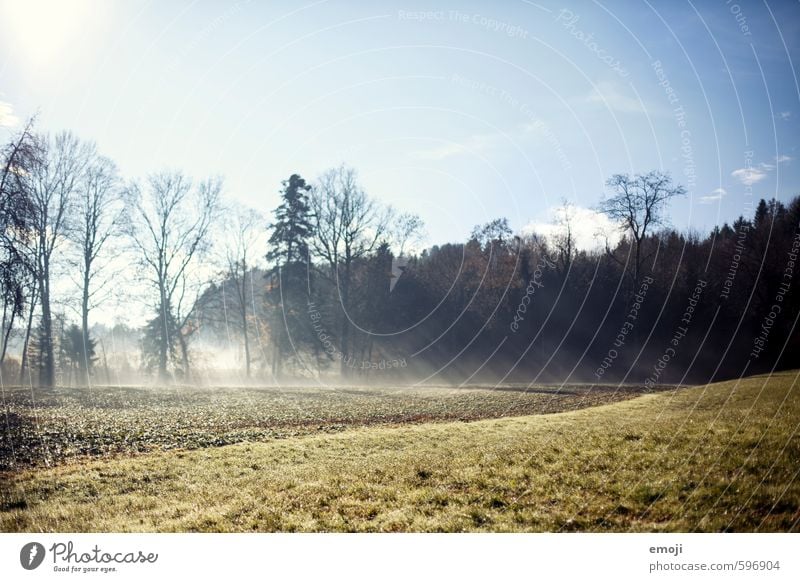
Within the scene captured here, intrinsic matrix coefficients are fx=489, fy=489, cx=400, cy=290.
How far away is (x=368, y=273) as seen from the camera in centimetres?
4547

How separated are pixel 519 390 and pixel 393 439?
2065 centimetres

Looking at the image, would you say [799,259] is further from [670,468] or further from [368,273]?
[368,273]

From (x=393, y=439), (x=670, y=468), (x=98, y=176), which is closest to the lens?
(x=670, y=468)

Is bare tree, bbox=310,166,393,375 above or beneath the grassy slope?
above

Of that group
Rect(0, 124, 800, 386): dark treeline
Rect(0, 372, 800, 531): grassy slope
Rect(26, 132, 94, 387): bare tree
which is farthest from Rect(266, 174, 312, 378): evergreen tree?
Rect(0, 372, 800, 531): grassy slope

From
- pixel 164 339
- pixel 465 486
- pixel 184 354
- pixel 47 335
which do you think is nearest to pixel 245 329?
pixel 184 354

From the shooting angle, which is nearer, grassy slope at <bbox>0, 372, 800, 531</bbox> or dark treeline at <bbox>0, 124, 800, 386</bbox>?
grassy slope at <bbox>0, 372, 800, 531</bbox>

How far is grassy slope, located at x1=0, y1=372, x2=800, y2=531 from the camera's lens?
24.4ft

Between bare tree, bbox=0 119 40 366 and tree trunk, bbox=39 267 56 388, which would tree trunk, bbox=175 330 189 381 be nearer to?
tree trunk, bbox=39 267 56 388

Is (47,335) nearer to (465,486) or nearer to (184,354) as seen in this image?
(184,354)

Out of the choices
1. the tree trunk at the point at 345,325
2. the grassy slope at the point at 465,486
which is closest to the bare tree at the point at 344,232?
the tree trunk at the point at 345,325

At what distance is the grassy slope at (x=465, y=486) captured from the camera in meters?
7.43

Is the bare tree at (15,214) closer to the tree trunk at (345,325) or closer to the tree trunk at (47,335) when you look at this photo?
the tree trunk at (47,335)
